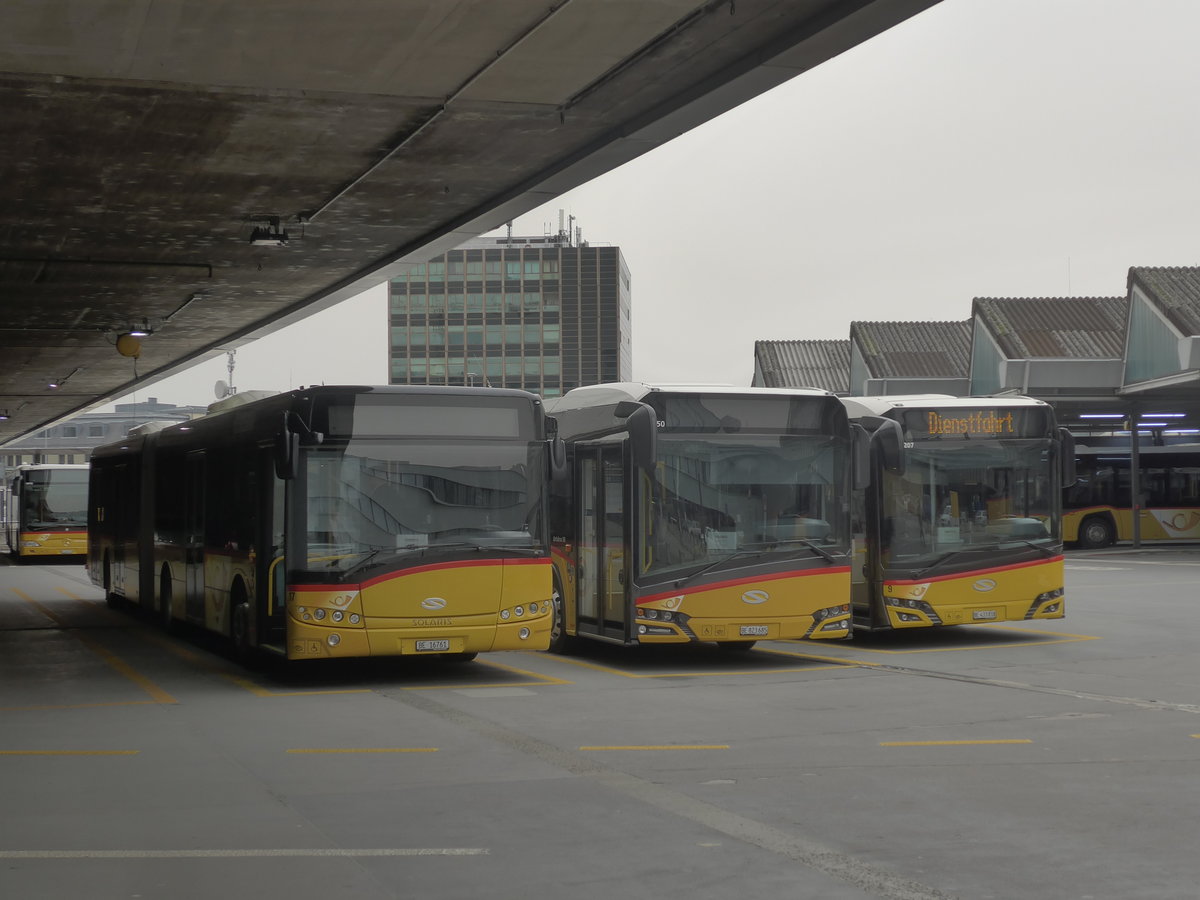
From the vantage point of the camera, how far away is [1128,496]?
47.0m

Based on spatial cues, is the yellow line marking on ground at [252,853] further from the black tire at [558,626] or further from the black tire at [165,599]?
the black tire at [165,599]

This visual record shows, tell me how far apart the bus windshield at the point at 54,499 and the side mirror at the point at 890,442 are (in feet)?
109

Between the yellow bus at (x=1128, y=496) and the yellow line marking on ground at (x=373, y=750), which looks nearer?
the yellow line marking on ground at (x=373, y=750)

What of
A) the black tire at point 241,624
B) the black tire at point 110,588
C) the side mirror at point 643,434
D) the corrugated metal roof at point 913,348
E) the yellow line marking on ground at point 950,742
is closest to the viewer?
the yellow line marking on ground at point 950,742

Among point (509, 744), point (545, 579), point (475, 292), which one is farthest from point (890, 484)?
point (475, 292)

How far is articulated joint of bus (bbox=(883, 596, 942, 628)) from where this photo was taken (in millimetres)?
17609

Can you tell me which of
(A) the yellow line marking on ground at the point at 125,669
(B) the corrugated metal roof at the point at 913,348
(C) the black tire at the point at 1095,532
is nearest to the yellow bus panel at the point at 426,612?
(A) the yellow line marking on ground at the point at 125,669

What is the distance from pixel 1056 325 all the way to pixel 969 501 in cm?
3533

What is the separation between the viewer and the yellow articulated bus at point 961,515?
58.1 feet

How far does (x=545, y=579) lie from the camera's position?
14680 millimetres

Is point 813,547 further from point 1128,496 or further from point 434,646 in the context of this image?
point 1128,496

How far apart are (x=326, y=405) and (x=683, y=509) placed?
3.84 meters

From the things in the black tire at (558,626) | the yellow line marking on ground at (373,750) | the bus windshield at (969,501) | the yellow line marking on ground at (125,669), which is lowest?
the yellow line marking on ground at (125,669)

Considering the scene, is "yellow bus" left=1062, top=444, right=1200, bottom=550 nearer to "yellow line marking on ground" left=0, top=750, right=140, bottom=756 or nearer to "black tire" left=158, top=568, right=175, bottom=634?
"black tire" left=158, top=568, right=175, bottom=634
